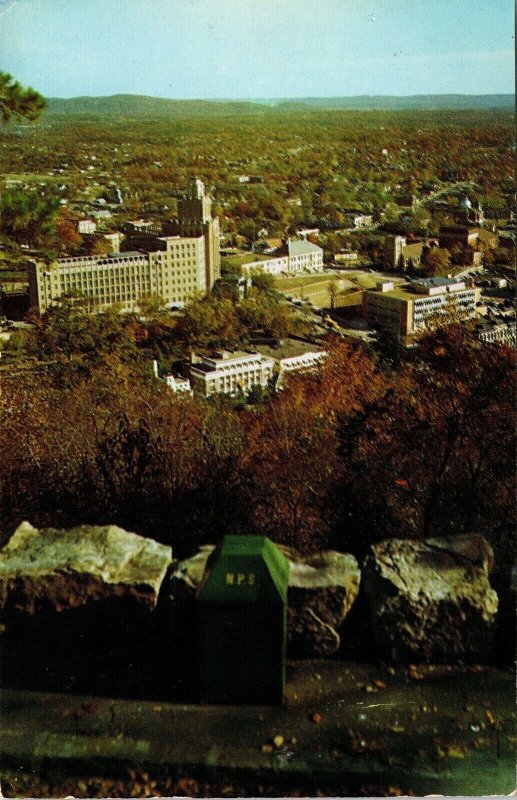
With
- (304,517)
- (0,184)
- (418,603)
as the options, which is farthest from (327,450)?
(0,184)

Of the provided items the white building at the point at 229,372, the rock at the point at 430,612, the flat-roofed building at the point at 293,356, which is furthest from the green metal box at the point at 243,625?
the flat-roofed building at the point at 293,356

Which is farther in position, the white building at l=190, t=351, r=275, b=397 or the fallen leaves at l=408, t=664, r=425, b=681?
the white building at l=190, t=351, r=275, b=397

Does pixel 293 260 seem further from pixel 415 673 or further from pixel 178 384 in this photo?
pixel 415 673

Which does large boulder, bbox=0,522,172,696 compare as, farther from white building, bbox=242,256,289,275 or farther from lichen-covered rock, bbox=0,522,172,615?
white building, bbox=242,256,289,275

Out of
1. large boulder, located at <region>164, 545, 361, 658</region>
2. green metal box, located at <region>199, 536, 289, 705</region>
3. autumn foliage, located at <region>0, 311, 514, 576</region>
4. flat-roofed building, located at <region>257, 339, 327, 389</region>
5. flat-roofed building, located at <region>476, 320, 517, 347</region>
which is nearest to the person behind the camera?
green metal box, located at <region>199, 536, 289, 705</region>

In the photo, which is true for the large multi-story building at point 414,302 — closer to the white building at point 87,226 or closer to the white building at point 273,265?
the white building at point 273,265

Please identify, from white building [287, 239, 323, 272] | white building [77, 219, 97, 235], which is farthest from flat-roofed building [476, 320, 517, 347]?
white building [77, 219, 97, 235]
